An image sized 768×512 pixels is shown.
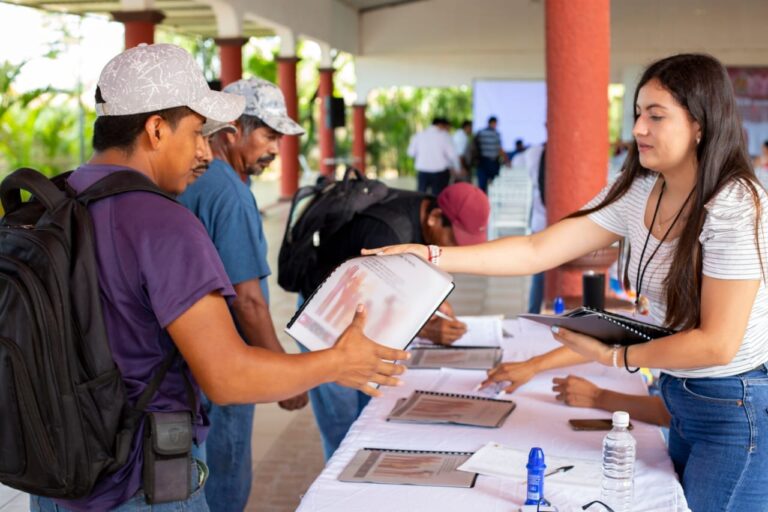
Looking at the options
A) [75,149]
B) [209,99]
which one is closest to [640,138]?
[209,99]

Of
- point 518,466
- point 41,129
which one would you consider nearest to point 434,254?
point 518,466

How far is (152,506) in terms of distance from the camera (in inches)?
60.2

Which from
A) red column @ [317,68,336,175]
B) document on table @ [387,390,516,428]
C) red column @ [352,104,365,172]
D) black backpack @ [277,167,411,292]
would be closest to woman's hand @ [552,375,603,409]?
document on table @ [387,390,516,428]

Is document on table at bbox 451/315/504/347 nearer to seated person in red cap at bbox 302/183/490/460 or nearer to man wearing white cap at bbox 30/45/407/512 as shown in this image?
seated person in red cap at bbox 302/183/490/460

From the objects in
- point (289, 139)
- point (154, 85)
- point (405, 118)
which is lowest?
point (154, 85)

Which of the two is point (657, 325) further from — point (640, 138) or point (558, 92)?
point (558, 92)

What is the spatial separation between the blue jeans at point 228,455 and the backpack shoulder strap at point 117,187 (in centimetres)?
121

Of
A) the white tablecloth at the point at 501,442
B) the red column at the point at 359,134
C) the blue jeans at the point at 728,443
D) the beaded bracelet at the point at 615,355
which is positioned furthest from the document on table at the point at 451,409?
the red column at the point at 359,134

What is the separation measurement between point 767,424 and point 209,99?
1.20 m

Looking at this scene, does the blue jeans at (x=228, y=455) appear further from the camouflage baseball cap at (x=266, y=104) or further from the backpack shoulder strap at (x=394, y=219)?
the camouflage baseball cap at (x=266, y=104)

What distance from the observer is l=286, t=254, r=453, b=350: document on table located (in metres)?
1.78

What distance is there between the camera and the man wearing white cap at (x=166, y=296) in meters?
1.44

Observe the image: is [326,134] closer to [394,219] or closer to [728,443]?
[394,219]

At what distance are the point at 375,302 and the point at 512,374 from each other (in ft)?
2.85
